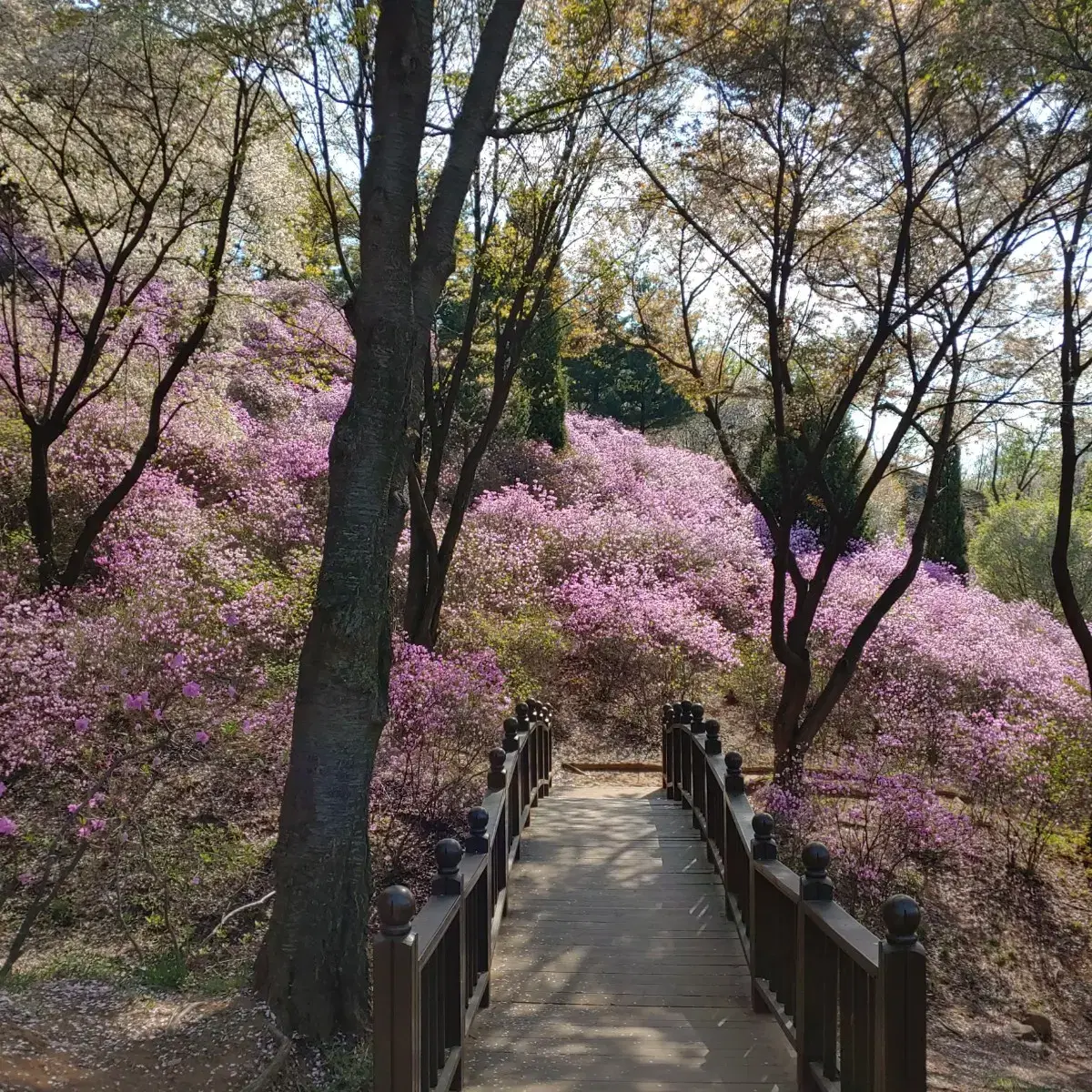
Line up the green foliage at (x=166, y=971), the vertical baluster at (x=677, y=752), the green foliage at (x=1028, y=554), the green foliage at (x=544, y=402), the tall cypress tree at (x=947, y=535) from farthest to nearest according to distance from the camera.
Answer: the green foliage at (x=544, y=402), the tall cypress tree at (x=947, y=535), the green foliage at (x=1028, y=554), the vertical baluster at (x=677, y=752), the green foliage at (x=166, y=971)

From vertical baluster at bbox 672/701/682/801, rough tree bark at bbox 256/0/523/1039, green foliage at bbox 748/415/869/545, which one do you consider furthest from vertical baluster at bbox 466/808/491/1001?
green foliage at bbox 748/415/869/545

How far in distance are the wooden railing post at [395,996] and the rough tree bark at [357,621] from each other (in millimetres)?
1195

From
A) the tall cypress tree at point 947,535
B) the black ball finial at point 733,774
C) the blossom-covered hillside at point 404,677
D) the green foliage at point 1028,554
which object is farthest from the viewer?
the tall cypress tree at point 947,535

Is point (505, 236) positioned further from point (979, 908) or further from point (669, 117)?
point (979, 908)

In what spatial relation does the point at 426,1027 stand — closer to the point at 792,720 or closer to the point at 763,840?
the point at 763,840

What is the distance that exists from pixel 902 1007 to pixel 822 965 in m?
0.83

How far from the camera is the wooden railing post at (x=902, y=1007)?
2270mm

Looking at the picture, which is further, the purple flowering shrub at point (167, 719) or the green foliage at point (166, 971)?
the purple flowering shrub at point (167, 719)

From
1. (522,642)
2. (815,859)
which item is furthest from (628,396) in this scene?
(815,859)

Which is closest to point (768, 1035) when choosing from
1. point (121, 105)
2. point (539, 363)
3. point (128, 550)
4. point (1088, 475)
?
point (128, 550)

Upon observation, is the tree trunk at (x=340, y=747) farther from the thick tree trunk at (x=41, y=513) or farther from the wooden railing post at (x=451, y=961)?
the thick tree trunk at (x=41, y=513)

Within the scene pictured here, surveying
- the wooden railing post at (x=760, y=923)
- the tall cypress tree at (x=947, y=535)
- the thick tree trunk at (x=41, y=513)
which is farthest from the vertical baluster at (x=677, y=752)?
the tall cypress tree at (x=947, y=535)

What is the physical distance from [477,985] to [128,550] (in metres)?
7.22

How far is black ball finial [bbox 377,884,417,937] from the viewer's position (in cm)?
231
